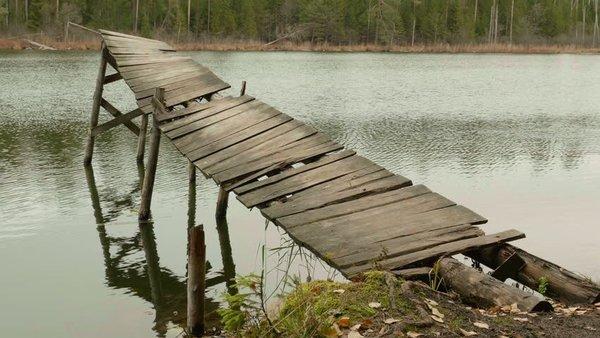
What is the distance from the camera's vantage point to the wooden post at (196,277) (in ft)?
19.5

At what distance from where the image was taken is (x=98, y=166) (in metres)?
15.3

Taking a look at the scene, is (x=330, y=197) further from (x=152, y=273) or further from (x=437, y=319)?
(x=152, y=273)

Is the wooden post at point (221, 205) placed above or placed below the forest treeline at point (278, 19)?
below

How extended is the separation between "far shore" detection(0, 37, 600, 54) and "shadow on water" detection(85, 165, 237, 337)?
4384cm

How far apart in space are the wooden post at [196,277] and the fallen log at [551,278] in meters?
2.19

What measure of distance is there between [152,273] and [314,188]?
8.78 feet

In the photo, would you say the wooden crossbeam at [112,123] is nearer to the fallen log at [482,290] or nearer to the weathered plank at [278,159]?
the weathered plank at [278,159]

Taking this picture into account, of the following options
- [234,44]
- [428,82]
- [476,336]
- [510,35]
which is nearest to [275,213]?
[476,336]

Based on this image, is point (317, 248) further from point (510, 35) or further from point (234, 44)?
point (510, 35)

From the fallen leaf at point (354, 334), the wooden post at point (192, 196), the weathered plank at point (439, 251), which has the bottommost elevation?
the wooden post at point (192, 196)

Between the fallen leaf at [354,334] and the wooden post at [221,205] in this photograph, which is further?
the wooden post at [221,205]

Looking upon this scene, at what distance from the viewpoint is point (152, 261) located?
978cm

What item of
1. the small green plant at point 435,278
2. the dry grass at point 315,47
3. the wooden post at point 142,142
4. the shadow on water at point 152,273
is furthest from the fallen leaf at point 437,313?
the dry grass at point 315,47

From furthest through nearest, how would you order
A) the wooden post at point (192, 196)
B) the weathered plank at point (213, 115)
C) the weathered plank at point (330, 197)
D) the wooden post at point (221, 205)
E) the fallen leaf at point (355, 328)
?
1. the wooden post at point (192, 196)
2. the wooden post at point (221, 205)
3. the weathered plank at point (213, 115)
4. the weathered plank at point (330, 197)
5. the fallen leaf at point (355, 328)
